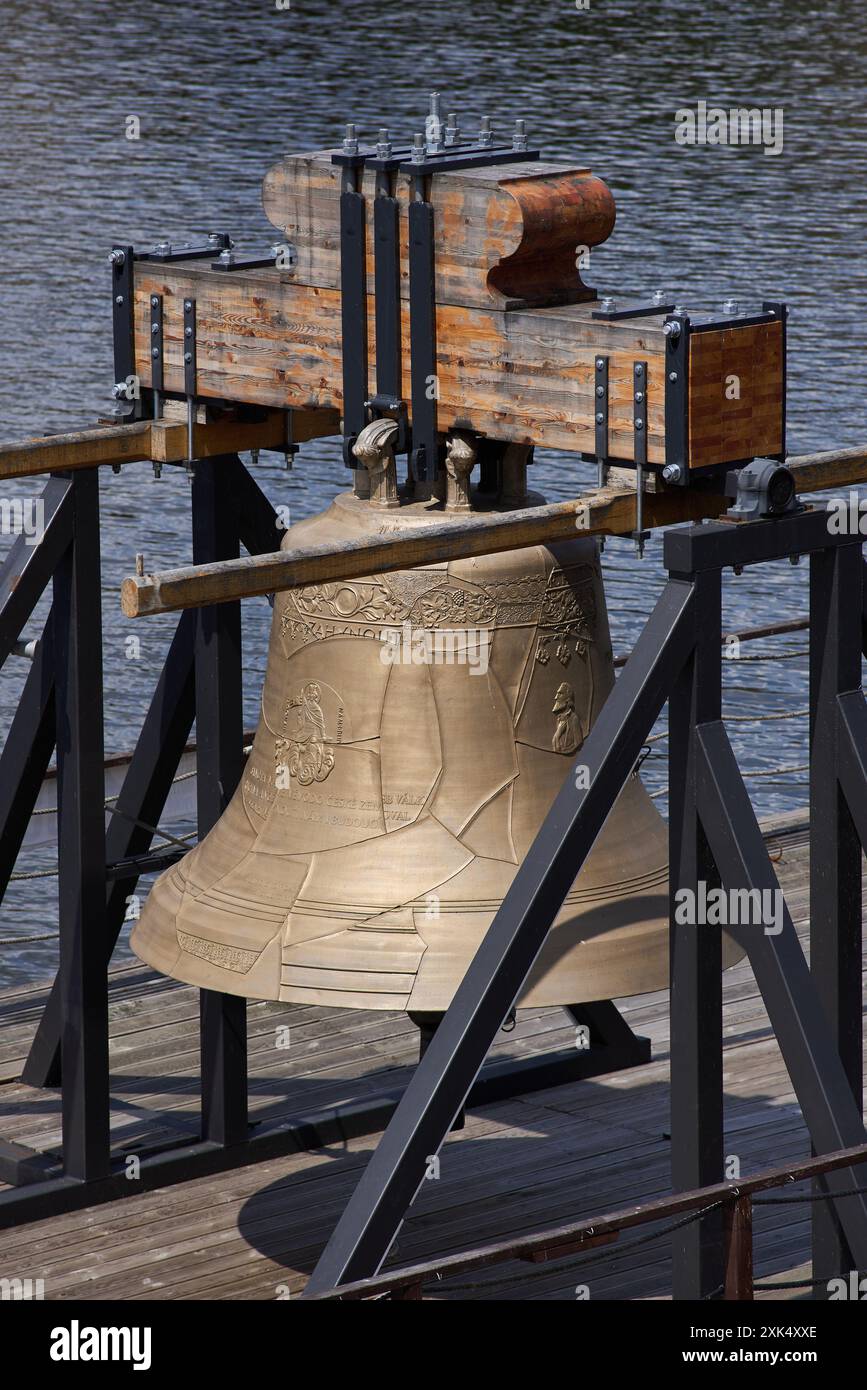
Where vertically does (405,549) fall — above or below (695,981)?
above

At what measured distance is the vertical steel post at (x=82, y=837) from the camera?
8.19 m

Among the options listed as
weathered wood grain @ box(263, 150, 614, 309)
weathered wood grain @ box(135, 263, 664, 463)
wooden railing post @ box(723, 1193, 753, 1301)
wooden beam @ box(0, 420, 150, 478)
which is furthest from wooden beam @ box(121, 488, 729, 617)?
wooden railing post @ box(723, 1193, 753, 1301)

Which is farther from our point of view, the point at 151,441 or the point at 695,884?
the point at 151,441

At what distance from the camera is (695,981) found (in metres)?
6.58

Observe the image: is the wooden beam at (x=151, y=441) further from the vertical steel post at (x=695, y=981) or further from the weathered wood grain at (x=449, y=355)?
the vertical steel post at (x=695, y=981)

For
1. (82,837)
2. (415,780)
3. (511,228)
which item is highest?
(511,228)

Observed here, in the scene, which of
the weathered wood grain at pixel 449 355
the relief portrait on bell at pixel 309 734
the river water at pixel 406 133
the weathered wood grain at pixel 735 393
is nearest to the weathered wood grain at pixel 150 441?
the weathered wood grain at pixel 449 355

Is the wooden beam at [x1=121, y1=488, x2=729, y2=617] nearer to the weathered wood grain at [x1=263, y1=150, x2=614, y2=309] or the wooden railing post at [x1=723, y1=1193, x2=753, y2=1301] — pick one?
the weathered wood grain at [x1=263, y1=150, x2=614, y2=309]

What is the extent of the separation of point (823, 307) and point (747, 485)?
21854 millimetres

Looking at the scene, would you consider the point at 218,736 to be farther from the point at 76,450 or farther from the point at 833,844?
the point at 833,844

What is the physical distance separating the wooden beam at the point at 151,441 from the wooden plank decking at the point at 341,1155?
242cm

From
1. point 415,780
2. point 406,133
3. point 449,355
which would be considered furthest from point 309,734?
point 406,133

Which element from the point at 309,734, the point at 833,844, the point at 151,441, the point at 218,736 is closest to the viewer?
the point at 833,844

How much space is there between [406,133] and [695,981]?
2859cm
